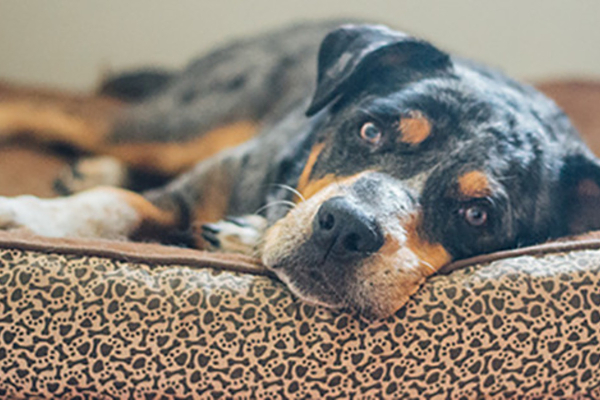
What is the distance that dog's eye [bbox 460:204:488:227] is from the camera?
1674 mm

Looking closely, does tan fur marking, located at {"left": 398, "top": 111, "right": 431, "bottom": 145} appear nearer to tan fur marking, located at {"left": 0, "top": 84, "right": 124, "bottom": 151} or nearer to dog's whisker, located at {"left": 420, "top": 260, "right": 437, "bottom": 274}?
dog's whisker, located at {"left": 420, "top": 260, "right": 437, "bottom": 274}

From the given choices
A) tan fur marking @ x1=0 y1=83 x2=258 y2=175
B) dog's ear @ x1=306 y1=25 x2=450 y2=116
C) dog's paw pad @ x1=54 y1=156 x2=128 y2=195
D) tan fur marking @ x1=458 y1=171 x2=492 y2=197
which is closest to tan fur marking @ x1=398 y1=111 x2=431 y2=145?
tan fur marking @ x1=458 y1=171 x2=492 y2=197

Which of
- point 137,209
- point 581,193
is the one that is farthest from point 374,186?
point 137,209

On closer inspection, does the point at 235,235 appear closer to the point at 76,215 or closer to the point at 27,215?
the point at 76,215

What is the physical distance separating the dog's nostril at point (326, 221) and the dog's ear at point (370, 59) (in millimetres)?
599

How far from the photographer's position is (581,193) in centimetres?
192

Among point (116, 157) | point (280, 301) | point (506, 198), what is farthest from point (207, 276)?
point (116, 157)

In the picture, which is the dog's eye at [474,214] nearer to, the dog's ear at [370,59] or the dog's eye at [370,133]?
the dog's eye at [370,133]

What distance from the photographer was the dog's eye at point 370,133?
5.80 ft

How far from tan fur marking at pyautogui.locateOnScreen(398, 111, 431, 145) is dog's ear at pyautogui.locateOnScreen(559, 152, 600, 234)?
47 centimetres

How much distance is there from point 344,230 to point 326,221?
5 cm

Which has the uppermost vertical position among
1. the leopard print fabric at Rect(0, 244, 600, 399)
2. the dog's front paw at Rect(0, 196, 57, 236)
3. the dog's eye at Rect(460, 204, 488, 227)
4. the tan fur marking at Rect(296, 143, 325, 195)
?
the dog's eye at Rect(460, 204, 488, 227)

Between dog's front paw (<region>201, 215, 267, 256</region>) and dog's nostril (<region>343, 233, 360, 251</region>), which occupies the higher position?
dog's nostril (<region>343, 233, 360, 251</region>)

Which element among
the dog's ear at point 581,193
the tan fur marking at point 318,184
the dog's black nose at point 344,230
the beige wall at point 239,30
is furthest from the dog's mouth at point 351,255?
the beige wall at point 239,30
